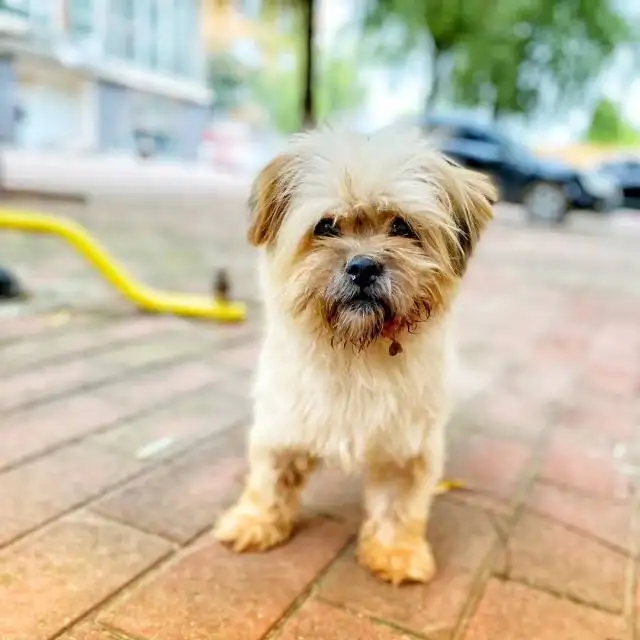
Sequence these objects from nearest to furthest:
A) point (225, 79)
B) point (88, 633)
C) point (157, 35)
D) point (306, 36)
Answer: point (88, 633), point (306, 36), point (157, 35), point (225, 79)

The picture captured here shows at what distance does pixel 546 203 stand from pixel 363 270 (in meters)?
14.7

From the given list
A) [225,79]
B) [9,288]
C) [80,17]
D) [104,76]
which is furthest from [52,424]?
[225,79]

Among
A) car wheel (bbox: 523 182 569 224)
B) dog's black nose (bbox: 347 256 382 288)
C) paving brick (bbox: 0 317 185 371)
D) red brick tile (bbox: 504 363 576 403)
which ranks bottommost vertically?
red brick tile (bbox: 504 363 576 403)

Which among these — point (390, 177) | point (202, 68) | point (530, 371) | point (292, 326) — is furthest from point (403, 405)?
point (202, 68)

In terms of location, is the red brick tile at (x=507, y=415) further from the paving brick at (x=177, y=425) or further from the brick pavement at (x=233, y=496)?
the paving brick at (x=177, y=425)

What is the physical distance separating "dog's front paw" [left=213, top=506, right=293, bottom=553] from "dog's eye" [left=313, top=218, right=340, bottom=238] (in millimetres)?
893

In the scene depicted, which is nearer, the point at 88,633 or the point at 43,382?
the point at 88,633

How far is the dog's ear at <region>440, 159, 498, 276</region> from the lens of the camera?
2246mm

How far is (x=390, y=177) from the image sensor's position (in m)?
2.16

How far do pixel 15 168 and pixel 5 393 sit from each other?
506 inches

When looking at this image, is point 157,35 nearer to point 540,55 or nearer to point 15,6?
point 540,55

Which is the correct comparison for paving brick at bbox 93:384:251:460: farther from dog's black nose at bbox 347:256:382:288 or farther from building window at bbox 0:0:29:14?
building window at bbox 0:0:29:14

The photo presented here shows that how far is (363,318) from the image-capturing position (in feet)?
6.91

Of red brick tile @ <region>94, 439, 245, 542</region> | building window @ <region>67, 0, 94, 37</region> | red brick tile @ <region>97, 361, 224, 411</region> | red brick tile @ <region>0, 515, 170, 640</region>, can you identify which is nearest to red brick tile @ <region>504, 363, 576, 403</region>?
red brick tile @ <region>97, 361, 224, 411</region>
